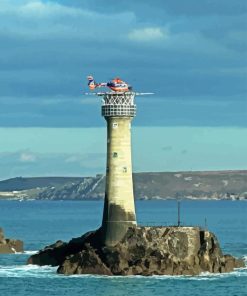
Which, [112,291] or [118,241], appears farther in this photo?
[118,241]

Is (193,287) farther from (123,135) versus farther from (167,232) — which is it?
(123,135)

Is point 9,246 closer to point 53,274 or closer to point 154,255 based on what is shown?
point 53,274

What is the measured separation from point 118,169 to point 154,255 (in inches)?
389

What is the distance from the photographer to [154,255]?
111875 millimetres

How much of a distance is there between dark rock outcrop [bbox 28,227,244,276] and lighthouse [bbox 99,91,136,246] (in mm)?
2761

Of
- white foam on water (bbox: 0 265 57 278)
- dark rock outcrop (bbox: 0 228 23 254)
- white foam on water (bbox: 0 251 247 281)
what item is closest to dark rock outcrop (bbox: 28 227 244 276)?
white foam on water (bbox: 0 251 247 281)

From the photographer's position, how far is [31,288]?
109188 mm

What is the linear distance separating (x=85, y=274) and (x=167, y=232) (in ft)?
28.3

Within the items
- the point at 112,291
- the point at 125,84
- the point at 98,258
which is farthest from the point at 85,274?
→ the point at 125,84

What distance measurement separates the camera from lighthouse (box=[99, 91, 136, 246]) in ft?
383

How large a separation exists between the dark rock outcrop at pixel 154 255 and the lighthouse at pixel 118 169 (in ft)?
9.06

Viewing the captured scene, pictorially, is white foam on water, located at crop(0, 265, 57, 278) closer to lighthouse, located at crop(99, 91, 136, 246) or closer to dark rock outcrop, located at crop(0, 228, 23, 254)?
lighthouse, located at crop(99, 91, 136, 246)

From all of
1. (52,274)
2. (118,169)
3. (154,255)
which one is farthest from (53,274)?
(118,169)

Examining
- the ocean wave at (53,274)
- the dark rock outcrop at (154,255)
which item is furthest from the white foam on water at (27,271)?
the dark rock outcrop at (154,255)
